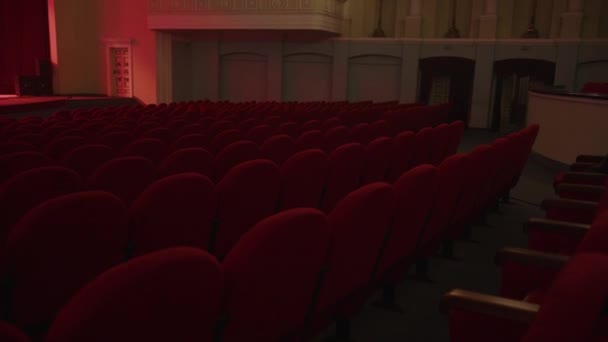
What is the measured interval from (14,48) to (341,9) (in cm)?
954

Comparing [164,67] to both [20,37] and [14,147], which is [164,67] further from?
[14,147]

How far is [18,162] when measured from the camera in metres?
2.46

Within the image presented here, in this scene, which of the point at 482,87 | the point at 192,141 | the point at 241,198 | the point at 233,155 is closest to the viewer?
the point at 241,198

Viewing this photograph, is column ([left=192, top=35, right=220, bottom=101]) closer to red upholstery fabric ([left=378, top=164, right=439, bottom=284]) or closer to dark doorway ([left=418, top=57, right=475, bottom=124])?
dark doorway ([left=418, top=57, right=475, bottom=124])

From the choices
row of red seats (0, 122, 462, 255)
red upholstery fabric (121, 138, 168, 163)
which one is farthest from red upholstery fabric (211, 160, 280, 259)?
red upholstery fabric (121, 138, 168, 163)

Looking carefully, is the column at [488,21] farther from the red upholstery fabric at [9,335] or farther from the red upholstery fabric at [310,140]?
the red upholstery fabric at [9,335]

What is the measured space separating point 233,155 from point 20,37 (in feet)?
45.7

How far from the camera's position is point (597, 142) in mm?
5707

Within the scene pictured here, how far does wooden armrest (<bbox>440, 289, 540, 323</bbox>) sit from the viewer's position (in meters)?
1.24

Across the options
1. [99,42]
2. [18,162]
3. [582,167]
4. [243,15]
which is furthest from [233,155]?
[99,42]

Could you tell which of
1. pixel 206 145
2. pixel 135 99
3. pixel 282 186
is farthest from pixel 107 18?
pixel 282 186

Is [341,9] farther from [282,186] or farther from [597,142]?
[282,186]

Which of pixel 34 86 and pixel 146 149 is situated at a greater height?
pixel 34 86

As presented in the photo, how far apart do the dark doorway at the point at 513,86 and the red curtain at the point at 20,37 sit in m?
13.0
